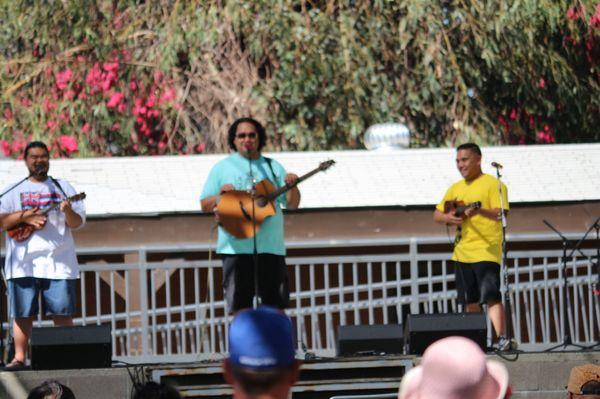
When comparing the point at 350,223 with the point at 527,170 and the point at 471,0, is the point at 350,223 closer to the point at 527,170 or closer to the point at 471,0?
the point at 527,170

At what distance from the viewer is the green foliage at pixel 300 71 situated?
52.4 feet

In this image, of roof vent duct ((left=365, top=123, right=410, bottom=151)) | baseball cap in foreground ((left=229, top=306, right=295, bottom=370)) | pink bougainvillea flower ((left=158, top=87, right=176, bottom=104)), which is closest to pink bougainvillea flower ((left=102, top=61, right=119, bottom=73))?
pink bougainvillea flower ((left=158, top=87, right=176, bottom=104))

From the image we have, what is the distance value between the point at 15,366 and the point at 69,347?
511 mm

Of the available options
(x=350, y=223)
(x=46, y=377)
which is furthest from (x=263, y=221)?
(x=350, y=223)

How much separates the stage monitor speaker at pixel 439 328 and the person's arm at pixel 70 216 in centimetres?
238

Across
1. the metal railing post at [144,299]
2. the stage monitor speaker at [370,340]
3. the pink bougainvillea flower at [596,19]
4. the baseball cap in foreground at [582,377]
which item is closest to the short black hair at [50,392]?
the baseball cap in foreground at [582,377]

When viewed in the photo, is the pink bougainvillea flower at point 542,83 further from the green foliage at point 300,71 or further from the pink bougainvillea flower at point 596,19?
the pink bougainvillea flower at point 596,19

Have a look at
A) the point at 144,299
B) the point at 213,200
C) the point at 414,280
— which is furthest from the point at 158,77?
the point at 213,200

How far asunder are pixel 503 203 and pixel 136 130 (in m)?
8.88

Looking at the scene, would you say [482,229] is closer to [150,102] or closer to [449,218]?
[449,218]

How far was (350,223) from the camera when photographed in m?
12.6

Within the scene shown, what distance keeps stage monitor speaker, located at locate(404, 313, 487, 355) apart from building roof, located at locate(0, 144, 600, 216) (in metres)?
4.08

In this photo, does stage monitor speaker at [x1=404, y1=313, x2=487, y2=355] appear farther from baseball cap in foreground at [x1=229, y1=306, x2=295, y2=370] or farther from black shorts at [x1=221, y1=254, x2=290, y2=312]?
baseball cap in foreground at [x1=229, y1=306, x2=295, y2=370]

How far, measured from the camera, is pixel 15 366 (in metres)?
8.62
